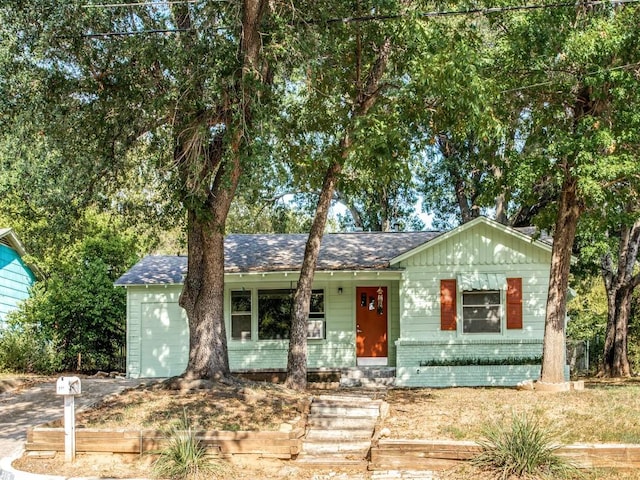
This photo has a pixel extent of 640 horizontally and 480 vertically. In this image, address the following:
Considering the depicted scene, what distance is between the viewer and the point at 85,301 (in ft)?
69.7

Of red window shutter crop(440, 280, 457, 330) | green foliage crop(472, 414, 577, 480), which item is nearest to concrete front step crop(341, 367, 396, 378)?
red window shutter crop(440, 280, 457, 330)

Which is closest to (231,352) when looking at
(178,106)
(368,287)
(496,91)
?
(368,287)

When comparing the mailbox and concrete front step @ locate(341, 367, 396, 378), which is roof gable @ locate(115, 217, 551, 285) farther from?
the mailbox

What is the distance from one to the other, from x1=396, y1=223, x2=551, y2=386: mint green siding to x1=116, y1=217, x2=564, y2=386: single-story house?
0.03 m

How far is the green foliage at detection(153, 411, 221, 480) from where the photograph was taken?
896 centimetres

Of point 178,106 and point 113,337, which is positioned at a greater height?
point 178,106

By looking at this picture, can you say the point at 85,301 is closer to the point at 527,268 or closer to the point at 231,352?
the point at 231,352

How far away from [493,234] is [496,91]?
19.8ft

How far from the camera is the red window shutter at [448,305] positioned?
61.3ft

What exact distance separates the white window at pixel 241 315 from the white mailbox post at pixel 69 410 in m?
9.94

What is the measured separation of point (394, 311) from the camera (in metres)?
19.7

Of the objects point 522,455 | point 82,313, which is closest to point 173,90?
point 522,455

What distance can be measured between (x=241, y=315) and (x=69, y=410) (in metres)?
10.2

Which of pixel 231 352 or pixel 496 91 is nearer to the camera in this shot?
pixel 496 91
